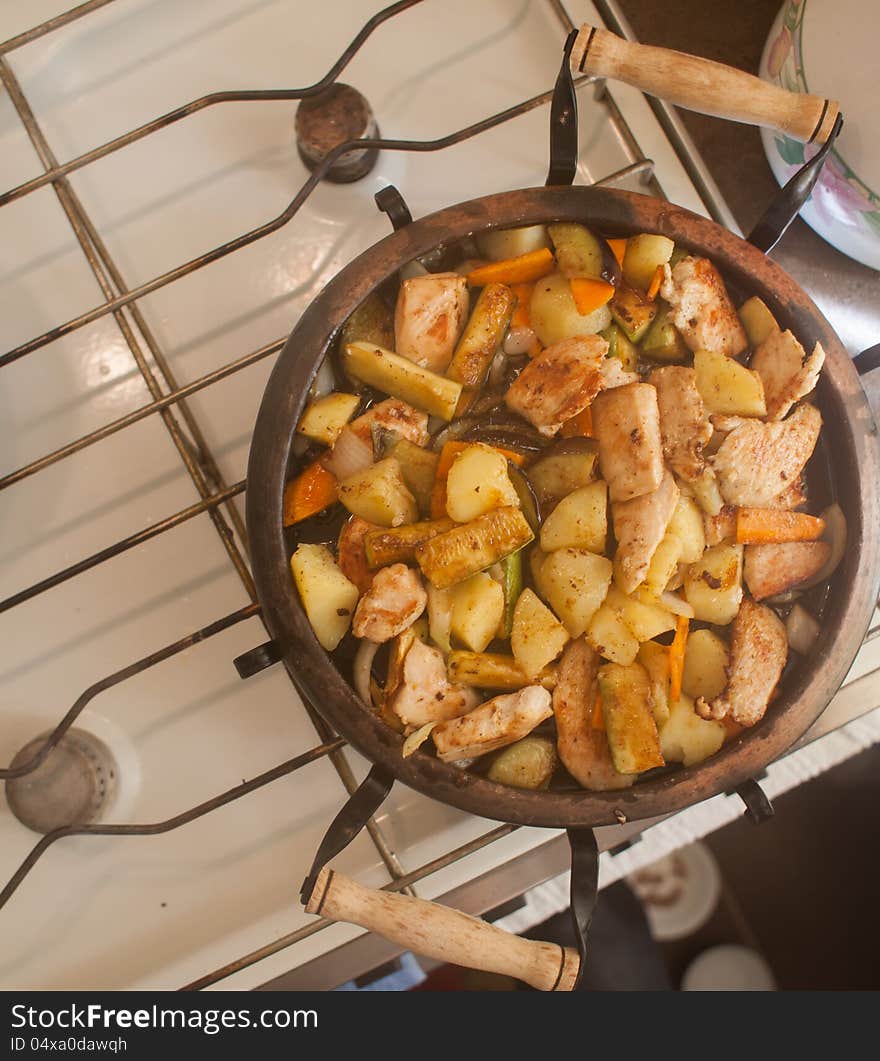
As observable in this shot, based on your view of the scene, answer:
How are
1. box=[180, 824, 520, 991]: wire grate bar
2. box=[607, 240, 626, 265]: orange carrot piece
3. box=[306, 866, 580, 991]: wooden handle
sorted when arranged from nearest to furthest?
box=[306, 866, 580, 991]: wooden handle, box=[607, 240, 626, 265]: orange carrot piece, box=[180, 824, 520, 991]: wire grate bar

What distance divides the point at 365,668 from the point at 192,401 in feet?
1.39

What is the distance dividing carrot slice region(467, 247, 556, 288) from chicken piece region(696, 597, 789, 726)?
15.0 inches

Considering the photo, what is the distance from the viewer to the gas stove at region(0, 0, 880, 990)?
1.02 meters

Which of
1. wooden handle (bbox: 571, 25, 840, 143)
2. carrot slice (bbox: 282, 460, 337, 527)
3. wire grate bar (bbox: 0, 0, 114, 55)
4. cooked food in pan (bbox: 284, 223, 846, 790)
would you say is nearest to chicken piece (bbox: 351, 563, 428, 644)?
cooked food in pan (bbox: 284, 223, 846, 790)

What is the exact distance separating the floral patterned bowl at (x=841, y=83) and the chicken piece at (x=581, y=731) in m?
0.58

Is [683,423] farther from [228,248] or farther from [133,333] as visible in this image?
[133,333]

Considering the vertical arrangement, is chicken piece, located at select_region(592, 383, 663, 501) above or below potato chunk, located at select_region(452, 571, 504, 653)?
above

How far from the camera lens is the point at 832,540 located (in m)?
0.83

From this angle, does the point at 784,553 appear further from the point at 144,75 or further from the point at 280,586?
the point at 144,75

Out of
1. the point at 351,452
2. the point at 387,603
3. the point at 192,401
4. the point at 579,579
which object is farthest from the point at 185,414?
the point at 579,579

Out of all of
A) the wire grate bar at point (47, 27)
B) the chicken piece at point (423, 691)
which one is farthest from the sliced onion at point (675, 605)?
the wire grate bar at point (47, 27)

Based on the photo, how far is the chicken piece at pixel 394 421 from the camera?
0.82m

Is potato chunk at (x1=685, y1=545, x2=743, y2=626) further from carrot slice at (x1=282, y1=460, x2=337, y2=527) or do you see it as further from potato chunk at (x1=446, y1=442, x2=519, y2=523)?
carrot slice at (x1=282, y1=460, x2=337, y2=527)

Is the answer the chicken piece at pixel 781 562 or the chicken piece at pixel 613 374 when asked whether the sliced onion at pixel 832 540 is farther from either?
the chicken piece at pixel 613 374
